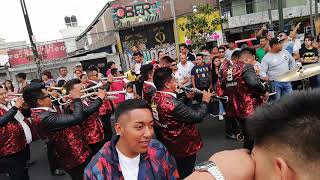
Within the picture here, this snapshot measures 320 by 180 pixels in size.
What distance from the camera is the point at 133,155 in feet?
6.98

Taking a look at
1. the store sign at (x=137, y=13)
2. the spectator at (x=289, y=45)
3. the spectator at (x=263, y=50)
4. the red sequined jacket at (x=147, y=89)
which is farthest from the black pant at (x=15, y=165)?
the store sign at (x=137, y=13)

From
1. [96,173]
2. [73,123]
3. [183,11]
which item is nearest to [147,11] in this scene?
[183,11]

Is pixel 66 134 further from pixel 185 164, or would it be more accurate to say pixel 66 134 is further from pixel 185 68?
pixel 185 68

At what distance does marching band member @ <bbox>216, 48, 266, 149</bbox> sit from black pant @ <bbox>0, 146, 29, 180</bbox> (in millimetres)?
3037

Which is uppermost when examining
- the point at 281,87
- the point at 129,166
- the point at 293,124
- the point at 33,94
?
the point at 293,124

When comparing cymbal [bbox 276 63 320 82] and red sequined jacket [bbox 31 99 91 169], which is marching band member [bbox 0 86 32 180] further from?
cymbal [bbox 276 63 320 82]

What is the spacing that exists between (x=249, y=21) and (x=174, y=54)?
27.0ft

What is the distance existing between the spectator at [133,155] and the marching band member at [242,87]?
8.16ft

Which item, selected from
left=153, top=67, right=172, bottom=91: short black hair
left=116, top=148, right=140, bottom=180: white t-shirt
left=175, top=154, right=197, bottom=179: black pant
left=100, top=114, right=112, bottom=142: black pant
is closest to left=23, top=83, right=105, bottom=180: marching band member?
left=153, top=67, right=172, bottom=91: short black hair

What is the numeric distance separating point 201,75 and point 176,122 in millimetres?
4207

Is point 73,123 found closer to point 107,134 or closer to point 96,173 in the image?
point 96,173

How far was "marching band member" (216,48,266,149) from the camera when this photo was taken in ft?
14.4

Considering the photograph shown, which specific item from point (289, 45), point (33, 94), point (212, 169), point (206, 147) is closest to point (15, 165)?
point (33, 94)

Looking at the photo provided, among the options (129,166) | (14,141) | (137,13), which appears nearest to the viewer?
(129,166)
